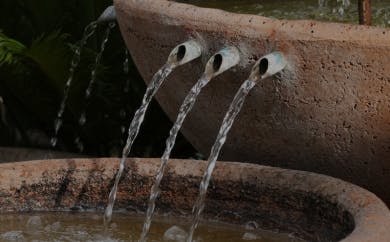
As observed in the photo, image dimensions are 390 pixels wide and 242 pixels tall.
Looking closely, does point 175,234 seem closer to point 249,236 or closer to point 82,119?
point 249,236

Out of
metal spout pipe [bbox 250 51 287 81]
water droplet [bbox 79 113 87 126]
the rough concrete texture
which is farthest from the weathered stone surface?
metal spout pipe [bbox 250 51 287 81]

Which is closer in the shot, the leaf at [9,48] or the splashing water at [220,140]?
the splashing water at [220,140]

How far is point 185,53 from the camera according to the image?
393 cm

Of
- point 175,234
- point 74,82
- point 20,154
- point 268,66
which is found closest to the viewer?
point 268,66

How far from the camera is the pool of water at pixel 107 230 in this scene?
3949 mm

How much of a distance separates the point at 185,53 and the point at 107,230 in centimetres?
68

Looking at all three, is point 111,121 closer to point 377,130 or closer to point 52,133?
point 52,133

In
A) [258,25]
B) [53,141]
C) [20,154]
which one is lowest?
[20,154]

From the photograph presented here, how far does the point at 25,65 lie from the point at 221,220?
2.02 m

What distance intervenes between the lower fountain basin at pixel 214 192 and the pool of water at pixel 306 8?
49.6 inches

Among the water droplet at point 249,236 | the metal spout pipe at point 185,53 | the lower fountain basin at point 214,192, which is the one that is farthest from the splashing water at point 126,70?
the water droplet at point 249,236

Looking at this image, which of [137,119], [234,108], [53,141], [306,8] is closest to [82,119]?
[53,141]

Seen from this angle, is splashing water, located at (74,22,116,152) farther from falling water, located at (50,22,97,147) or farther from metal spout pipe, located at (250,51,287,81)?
metal spout pipe, located at (250,51,287,81)

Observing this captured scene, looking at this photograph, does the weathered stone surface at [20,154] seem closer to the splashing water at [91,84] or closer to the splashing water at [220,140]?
the splashing water at [91,84]
